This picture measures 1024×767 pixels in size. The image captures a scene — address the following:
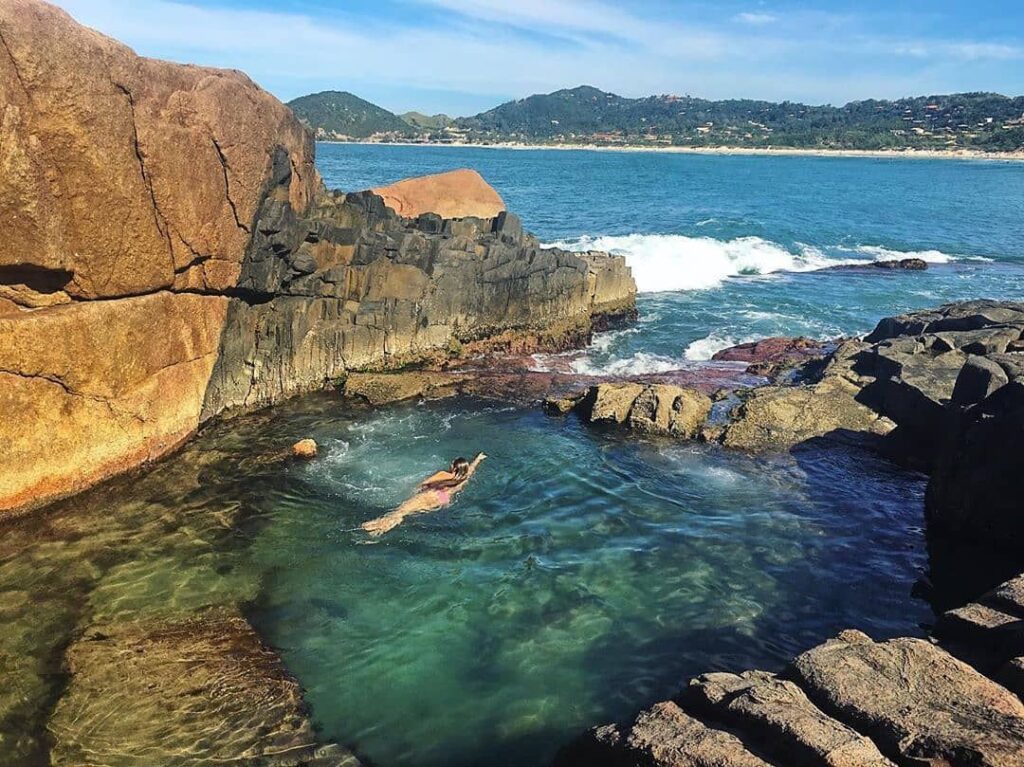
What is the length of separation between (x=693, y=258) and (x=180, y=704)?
33.8 m

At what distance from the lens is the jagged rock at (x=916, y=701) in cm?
531

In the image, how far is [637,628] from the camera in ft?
32.2

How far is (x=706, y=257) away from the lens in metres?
38.7

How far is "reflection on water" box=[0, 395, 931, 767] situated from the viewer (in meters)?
8.61

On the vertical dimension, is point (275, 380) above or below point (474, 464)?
above

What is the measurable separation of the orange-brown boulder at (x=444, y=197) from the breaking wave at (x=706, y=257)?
839 centimetres

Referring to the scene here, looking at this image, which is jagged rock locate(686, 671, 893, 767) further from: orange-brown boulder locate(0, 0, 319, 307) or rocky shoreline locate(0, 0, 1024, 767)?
orange-brown boulder locate(0, 0, 319, 307)

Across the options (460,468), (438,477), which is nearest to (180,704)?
(438,477)

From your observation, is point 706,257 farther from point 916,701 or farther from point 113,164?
point 916,701

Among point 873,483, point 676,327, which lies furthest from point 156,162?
point 676,327

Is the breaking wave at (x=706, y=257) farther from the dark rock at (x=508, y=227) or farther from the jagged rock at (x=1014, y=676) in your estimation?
the jagged rock at (x=1014, y=676)

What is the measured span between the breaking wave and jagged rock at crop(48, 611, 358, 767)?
26.5 m

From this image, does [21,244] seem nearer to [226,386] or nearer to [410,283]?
[226,386]

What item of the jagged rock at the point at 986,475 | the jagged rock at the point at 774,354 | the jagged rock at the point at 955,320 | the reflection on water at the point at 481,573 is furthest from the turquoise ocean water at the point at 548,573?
the jagged rock at the point at 955,320
